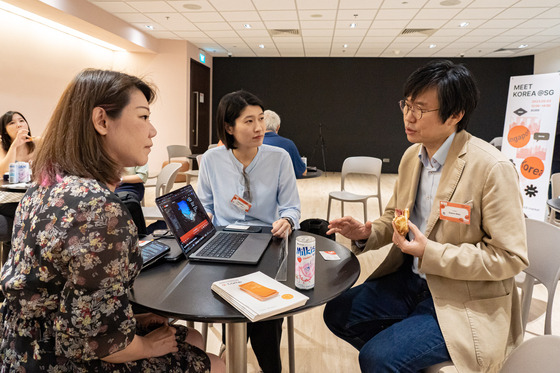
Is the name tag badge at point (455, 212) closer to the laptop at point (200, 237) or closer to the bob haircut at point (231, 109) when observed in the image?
the laptop at point (200, 237)

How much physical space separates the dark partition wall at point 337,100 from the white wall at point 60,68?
2.07 metres

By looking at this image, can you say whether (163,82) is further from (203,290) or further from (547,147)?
(203,290)

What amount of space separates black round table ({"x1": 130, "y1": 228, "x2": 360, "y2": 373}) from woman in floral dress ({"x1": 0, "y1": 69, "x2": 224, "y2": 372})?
0.39 ft

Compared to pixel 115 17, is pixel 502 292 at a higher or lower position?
lower

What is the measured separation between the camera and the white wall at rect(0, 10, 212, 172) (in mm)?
5461

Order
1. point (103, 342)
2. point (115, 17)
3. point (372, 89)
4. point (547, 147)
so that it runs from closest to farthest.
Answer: point (103, 342), point (547, 147), point (115, 17), point (372, 89)

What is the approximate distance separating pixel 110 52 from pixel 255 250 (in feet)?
27.6

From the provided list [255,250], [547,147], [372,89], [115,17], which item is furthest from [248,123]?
[372,89]

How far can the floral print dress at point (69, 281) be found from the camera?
0.81 meters

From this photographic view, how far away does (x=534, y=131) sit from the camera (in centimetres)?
476

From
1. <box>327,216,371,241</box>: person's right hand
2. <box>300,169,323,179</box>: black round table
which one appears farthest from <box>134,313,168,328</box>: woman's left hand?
<box>300,169,323,179</box>: black round table

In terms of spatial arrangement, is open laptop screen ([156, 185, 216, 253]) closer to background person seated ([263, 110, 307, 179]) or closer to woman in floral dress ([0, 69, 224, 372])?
woman in floral dress ([0, 69, 224, 372])

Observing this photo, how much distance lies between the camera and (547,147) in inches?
181

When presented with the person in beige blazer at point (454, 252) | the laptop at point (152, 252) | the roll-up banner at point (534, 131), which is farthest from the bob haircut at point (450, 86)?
the roll-up banner at point (534, 131)
